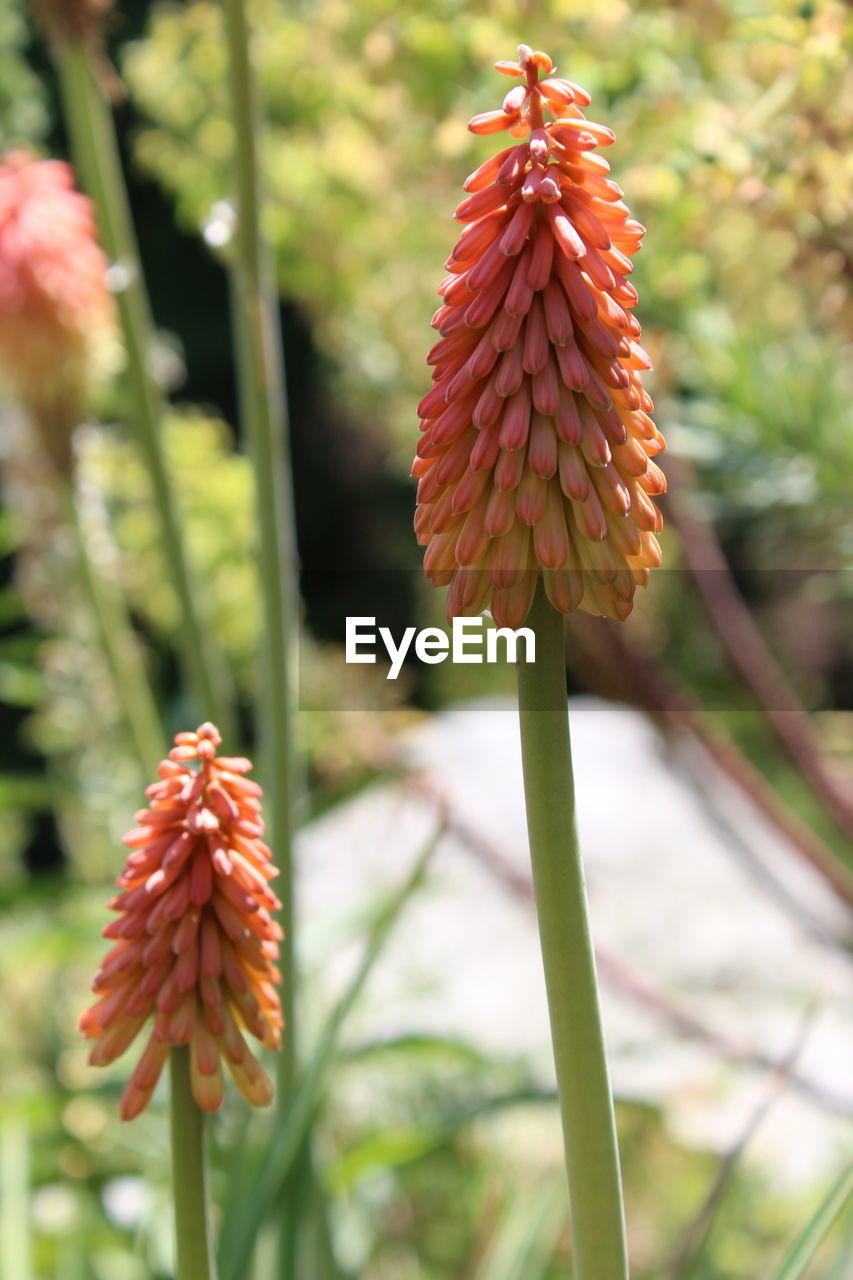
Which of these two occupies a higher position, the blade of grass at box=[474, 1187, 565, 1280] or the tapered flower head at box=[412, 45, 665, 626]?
the tapered flower head at box=[412, 45, 665, 626]

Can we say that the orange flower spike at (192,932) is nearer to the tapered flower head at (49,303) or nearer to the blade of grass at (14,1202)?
the blade of grass at (14,1202)

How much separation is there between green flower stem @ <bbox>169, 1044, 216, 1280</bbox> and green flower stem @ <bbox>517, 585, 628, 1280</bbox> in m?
0.14

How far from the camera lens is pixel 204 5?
5.82ft

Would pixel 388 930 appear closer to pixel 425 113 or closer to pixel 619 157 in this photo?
pixel 619 157

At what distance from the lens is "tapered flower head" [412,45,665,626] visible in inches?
15.1

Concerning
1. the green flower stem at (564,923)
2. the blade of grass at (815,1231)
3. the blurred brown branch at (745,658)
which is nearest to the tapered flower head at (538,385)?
the green flower stem at (564,923)

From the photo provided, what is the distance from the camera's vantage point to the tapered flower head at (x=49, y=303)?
1419 mm

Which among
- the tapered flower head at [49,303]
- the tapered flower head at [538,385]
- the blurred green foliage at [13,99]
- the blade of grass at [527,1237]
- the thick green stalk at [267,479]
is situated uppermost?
the blurred green foliage at [13,99]

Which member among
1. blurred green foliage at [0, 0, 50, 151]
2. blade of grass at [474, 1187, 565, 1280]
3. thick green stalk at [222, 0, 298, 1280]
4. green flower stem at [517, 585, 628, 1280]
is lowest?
blade of grass at [474, 1187, 565, 1280]

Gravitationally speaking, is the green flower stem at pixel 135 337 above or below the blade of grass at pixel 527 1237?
above

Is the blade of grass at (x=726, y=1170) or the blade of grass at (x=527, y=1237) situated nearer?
the blade of grass at (x=726, y=1170)

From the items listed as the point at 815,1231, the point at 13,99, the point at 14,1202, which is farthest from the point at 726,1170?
the point at 13,99

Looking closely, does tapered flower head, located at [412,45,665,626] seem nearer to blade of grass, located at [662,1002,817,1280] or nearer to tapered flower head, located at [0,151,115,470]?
blade of grass, located at [662,1002,817,1280]

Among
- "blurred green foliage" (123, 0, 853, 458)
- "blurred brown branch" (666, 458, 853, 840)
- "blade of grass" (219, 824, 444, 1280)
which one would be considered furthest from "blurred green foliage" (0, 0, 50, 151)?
"blade of grass" (219, 824, 444, 1280)
